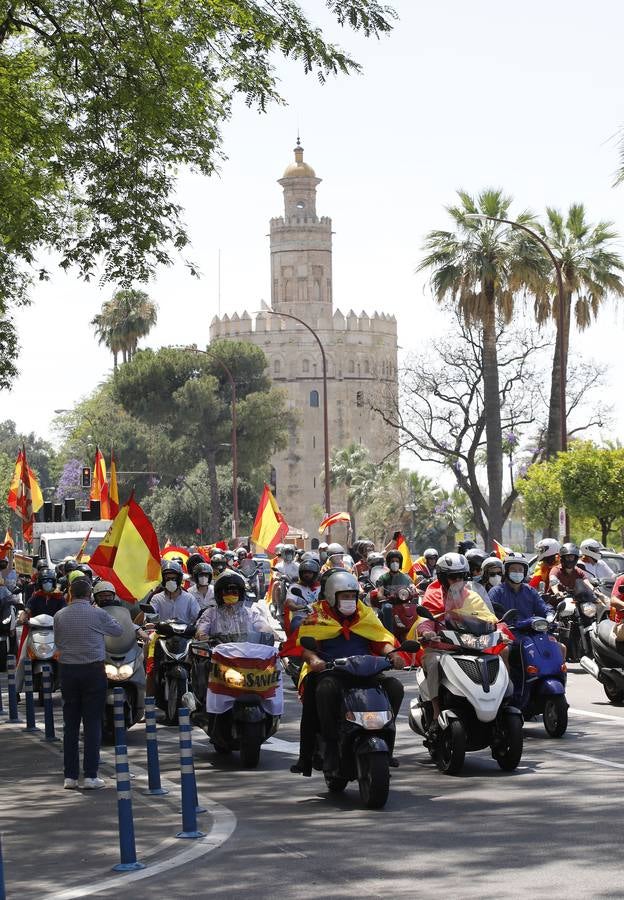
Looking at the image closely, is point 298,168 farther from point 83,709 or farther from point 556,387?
point 83,709

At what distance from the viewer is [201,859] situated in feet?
30.7

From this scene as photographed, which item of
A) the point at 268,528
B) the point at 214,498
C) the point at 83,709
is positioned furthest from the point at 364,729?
the point at 214,498

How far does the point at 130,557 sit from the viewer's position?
18.4 m

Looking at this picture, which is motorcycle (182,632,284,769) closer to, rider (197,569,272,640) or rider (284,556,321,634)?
rider (197,569,272,640)

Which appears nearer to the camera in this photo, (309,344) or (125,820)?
(125,820)

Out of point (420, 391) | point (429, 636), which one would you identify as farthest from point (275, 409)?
point (429, 636)

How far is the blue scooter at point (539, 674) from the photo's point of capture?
14391 mm

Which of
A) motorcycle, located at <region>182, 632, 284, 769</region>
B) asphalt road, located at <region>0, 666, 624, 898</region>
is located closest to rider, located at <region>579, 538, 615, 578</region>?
asphalt road, located at <region>0, 666, 624, 898</region>

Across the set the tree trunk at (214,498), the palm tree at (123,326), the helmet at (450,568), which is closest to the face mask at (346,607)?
the helmet at (450,568)

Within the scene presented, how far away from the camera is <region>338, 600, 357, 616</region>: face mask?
38.6ft

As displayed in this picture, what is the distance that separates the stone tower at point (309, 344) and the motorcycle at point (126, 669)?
392ft

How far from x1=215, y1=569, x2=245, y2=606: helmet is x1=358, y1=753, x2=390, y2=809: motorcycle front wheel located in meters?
3.53

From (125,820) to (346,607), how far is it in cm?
314

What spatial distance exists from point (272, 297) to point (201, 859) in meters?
135
